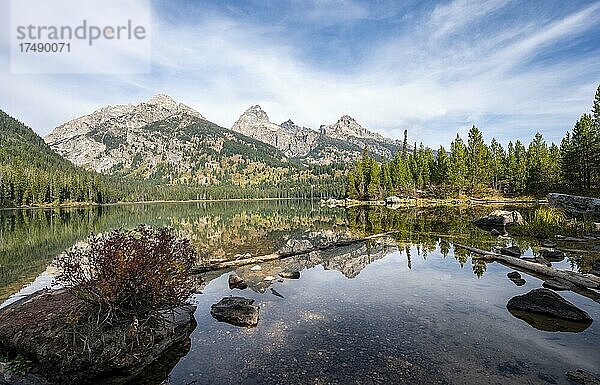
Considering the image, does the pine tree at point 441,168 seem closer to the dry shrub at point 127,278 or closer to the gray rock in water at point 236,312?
the gray rock in water at point 236,312

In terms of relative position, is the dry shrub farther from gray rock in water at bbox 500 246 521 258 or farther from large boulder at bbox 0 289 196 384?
gray rock in water at bbox 500 246 521 258

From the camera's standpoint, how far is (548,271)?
21.1 meters

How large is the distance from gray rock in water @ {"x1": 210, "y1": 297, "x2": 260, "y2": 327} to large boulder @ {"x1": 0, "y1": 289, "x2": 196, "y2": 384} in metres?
3.56

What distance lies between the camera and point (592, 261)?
2378cm

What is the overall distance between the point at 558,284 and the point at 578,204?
1406 inches

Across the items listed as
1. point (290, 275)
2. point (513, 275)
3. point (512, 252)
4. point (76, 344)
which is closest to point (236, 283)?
point (290, 275)

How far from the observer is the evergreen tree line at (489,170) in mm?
76438

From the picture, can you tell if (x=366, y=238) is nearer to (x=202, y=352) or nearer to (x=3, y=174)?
(x=202, y=352)

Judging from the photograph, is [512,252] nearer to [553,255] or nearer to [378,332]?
[553,255]

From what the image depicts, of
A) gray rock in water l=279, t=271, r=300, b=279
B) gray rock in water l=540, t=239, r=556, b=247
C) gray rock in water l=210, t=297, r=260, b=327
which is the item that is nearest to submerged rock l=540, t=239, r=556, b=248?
gray rock in water l=540, t=239, r=556, b=247

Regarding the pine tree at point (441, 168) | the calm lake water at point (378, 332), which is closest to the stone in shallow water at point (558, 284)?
the calm lake water at point (378, 332)

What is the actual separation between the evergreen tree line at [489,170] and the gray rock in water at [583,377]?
8075 cm

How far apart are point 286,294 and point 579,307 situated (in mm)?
14669

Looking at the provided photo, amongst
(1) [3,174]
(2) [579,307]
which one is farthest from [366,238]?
(1) [3,174]
